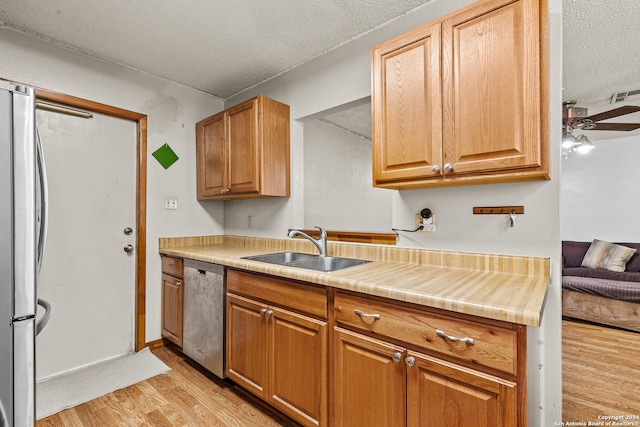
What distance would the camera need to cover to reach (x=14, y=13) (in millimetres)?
1847

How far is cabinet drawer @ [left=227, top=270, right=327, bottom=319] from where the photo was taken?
1458mm

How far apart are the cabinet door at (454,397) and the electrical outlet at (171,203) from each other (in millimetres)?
2421

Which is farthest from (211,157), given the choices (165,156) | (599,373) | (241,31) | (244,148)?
(599,373)

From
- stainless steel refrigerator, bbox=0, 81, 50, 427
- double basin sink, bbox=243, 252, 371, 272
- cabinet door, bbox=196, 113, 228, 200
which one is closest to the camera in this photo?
stainless steel refrigerator, bbox=0, 81, 50, 427

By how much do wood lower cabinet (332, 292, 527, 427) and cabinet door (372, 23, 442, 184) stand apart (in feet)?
2.31

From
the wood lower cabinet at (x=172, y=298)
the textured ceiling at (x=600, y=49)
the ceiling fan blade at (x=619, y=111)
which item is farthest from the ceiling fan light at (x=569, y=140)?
the wood lower cabinet at (x=172, y=298)

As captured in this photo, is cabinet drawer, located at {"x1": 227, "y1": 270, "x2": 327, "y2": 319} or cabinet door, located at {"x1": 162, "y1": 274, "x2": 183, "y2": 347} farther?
cabinet door, located at {"x1": 162, "y1": 274, "x2": 183, "y2": 347}

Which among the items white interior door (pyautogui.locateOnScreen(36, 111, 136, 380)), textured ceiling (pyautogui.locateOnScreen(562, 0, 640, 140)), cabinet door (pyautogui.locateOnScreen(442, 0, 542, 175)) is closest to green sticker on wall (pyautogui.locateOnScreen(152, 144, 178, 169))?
white interior door (pyautogui.locateOnScreen(36, 111, 136, 380))

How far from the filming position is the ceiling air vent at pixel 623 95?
2.95 m

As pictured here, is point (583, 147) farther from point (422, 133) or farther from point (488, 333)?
point (488, 333)

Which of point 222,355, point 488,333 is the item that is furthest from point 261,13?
point 222,355

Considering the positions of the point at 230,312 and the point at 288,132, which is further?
the point at 288,132

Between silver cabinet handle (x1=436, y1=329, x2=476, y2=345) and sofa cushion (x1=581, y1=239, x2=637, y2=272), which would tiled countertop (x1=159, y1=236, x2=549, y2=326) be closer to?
silver cabinet handle (x1=436, y1=329, x2=476, y2=345)

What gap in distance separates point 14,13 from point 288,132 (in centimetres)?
183
